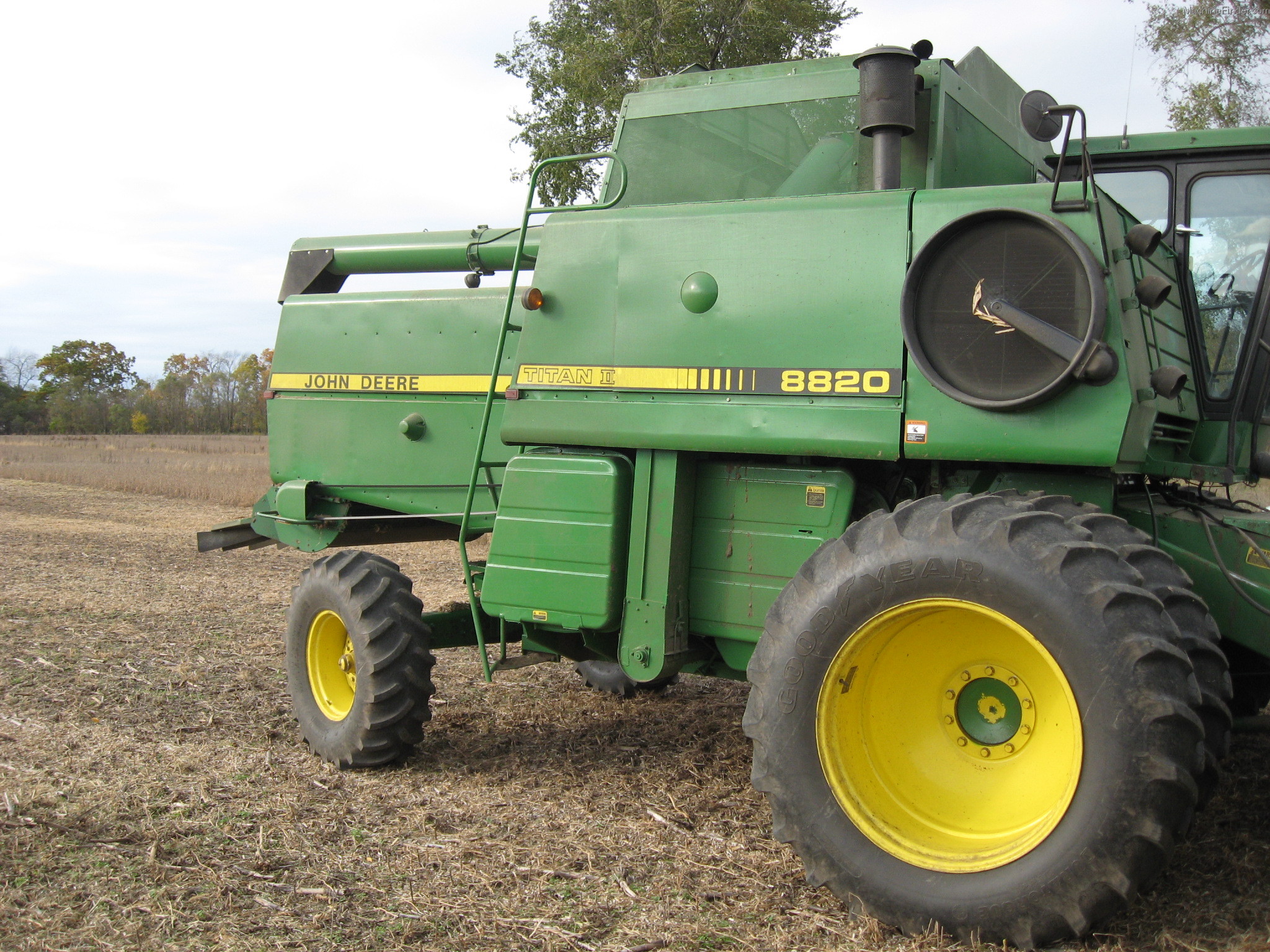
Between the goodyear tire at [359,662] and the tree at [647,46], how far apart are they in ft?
36.0

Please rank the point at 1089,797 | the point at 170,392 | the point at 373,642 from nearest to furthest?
1. the point at 1089,797
2. the point at 373,642
3. the point at 170,392

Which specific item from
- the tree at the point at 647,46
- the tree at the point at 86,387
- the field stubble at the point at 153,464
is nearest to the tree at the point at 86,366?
the tree at the point at 86,387

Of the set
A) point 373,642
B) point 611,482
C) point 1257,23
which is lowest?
point 373,642

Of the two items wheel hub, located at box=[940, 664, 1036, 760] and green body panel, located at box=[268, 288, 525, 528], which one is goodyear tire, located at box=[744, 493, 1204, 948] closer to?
wheel hub, located at box=[940, 664, 1036, 760]

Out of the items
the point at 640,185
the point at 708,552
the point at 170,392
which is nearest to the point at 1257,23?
the point at 640,185

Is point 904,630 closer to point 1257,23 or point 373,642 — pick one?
point 373,642

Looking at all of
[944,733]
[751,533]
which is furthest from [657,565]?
[944,733]

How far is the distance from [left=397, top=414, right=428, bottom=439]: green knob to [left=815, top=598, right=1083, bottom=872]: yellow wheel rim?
303 cm

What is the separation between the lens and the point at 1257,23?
15.0 m

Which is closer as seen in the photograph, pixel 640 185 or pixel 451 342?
pixel 640 185

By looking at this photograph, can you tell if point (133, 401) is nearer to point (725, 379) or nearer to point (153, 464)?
point (153, 464)

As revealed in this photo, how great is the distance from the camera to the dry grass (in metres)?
20.5

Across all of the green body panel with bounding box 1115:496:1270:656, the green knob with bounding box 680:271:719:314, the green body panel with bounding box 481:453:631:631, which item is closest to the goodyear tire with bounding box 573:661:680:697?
the green body panel with bounding box 481:453:631:631

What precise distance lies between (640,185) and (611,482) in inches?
59.4
